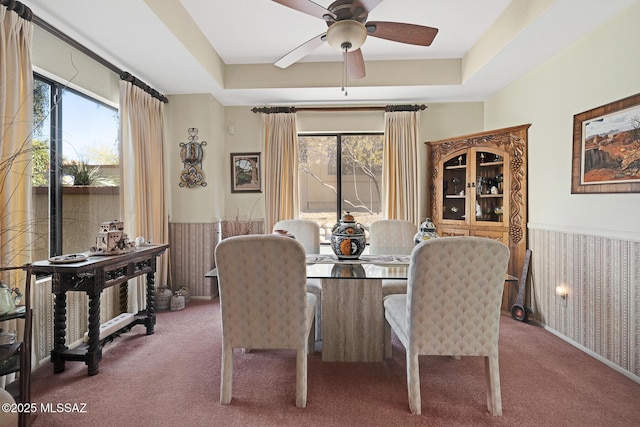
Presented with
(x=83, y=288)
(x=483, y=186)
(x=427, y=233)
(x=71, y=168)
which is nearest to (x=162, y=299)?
(x=83, y=288)

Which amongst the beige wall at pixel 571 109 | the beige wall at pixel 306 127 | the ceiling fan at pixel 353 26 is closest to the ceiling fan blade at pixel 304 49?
the ceiling fan at pixel 353 26

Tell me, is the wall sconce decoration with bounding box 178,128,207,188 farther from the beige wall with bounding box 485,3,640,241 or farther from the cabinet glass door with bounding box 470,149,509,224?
the beige wall with bounding box 485,3,640,241

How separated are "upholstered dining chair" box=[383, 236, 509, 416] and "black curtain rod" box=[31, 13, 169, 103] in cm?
294

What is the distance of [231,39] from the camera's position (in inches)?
124

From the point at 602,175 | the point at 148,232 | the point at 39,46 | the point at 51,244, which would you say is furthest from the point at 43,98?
the point at 602,175

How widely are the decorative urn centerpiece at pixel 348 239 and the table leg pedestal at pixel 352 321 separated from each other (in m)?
0.23

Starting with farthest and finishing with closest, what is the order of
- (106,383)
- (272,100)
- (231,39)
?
(272,100) < (231,39) < (106,383)

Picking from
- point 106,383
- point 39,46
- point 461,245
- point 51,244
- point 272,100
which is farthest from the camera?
point 272,100

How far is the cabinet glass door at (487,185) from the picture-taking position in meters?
3.56

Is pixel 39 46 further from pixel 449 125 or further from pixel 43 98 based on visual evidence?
pixel 449 125

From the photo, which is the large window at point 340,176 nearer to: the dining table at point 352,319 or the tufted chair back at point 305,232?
the tufted chair back at point 305,232

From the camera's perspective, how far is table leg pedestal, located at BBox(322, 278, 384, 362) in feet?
7.41

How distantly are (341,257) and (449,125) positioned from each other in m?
2.86

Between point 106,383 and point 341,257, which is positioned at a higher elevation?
point 341,257
